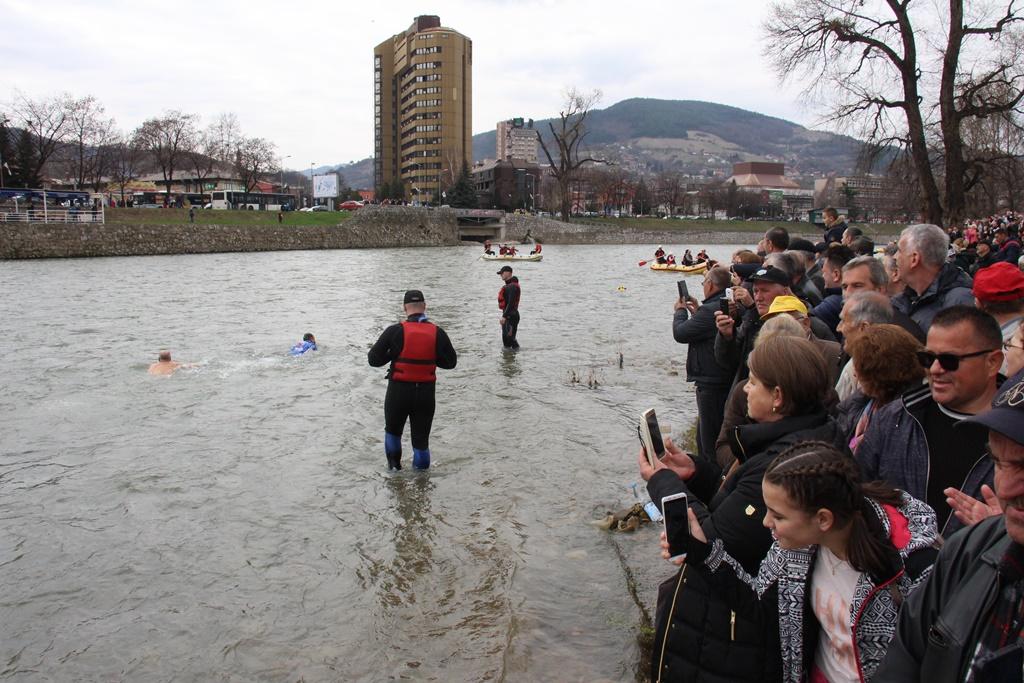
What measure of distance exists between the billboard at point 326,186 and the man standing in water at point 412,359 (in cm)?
11692

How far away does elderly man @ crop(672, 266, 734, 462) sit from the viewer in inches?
246

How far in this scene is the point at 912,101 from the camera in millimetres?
15109

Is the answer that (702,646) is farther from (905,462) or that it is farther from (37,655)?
(37,655)

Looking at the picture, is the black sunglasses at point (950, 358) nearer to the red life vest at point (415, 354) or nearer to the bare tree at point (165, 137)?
the red life vest at point (415, 354)

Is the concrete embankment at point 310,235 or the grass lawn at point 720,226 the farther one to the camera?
the grass lawn at point 720,226

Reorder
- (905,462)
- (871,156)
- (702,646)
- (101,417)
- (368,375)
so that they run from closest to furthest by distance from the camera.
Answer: (702,646), (905,462), (101,417), (368,375), (871,156)

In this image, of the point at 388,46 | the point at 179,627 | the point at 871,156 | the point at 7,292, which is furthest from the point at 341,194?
the point at 179,627

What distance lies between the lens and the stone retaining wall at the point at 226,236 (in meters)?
44.3

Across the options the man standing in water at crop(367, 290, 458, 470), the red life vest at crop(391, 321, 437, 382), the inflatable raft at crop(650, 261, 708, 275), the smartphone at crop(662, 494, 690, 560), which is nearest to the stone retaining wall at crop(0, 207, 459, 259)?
the inflatable raft at crop(650, 261, 708, 275)

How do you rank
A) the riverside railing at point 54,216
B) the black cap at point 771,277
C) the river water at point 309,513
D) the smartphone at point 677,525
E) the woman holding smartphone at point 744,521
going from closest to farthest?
1. the smartphone at point 677,525
2. the woman holding smartphone at point 744,521
3. the river water at point 309,513
4. the black cap at point 771,277
5. the riverside railing at point 54,216

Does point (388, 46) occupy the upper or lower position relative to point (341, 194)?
upper

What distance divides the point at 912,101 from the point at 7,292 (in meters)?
29.7

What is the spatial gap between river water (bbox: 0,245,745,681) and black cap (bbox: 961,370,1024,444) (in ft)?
10.3

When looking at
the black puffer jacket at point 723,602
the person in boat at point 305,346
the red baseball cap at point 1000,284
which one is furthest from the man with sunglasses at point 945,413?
the person in boat at point 305,346
